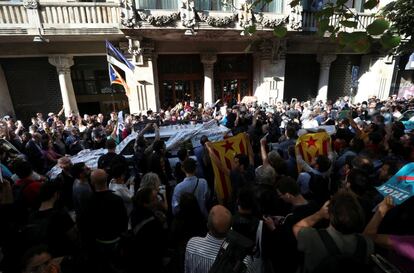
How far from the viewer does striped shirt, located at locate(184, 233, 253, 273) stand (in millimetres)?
1797

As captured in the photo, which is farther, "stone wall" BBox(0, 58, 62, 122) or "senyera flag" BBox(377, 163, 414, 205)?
"stone wall" BBox(0, 58, 62, 122)

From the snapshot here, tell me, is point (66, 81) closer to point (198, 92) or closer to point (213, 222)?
point (198, 92)

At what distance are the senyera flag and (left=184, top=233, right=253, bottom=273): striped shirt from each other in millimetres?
1482

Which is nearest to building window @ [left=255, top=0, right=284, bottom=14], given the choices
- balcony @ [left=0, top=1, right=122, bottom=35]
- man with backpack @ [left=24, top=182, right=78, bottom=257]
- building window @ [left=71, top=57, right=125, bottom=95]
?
balcony @ [left=0, top=1, right=122, bottom=35]

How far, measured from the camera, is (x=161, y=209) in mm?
2631

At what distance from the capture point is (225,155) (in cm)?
403

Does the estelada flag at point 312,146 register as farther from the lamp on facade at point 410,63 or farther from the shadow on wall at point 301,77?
the lamp on facade at point 410,63

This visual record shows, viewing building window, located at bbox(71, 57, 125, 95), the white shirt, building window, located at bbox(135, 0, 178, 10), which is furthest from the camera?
building window, located at bbox(71, 57, 125, 95)

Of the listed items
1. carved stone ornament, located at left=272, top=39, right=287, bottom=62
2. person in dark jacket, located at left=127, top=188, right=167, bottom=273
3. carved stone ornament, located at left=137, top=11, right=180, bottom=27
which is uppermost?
carved stone ornament, located at left=137, top=11, right=180, bottom=27

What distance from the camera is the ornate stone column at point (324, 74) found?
513 inches

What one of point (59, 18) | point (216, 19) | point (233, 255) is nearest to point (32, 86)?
point (59, 18)

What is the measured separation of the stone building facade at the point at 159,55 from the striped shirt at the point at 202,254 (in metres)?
7.59

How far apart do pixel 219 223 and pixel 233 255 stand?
236 millimetres

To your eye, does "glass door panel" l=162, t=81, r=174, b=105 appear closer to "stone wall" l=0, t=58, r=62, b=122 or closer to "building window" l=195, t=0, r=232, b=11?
"building window" l=195, t=0, r=232, b=11
